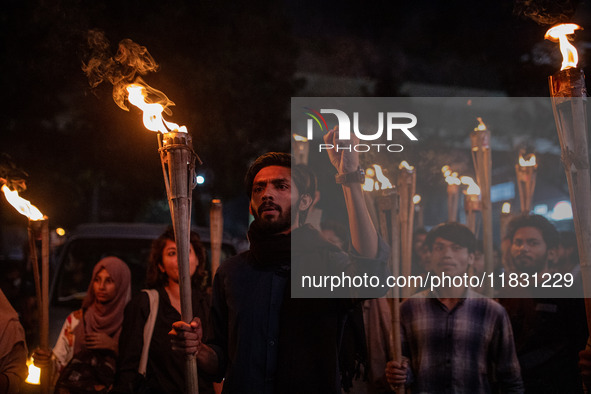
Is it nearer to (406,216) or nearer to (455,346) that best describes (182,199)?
(406,216)

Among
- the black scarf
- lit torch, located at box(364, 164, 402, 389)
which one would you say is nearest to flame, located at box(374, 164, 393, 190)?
lit torch, located at box(364, 164, 402, 389)

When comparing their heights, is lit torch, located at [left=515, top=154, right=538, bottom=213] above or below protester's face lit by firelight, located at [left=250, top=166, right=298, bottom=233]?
above

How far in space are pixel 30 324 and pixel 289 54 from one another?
481 cm

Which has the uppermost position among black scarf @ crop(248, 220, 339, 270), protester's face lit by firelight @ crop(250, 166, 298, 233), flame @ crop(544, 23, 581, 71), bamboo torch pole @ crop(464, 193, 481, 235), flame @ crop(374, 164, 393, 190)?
bamboo torch pole @ crop(464, 193, 481, 235)

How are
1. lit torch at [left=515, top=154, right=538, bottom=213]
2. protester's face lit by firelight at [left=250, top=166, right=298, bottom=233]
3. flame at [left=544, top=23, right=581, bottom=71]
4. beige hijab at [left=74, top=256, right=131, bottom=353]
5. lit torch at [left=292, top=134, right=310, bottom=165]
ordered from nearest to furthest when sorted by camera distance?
protester's face lit by firelight at [left=250, top=166, right=298, bottom=233] → flame at [left=544, top=23, right=581, bottom=71] → beige hijab at [left=74, top=256, right=131, bottom=353] → lit torch at [left=515, top=154, right=538, bottom=213] → lit torch at [left=292, top=134, right=310, bottom=165]

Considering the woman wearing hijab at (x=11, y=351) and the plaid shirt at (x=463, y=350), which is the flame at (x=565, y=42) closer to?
the plaid shirt at (x=463, y=350)

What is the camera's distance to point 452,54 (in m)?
8.46

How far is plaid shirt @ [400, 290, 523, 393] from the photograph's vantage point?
3324mm

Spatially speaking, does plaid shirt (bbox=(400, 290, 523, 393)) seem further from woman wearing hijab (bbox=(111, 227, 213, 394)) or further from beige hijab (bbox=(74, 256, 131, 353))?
beige hijab (bbox=(74, 256, 131, 353))

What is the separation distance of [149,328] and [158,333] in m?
0.07

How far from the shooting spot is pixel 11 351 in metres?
3.28

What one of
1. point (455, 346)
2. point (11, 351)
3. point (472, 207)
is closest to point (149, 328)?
point (11, 351)

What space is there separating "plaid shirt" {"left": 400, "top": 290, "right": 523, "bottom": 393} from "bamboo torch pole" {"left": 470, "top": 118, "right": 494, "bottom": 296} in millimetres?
1571

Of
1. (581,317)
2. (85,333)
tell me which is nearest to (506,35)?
(581,317)
